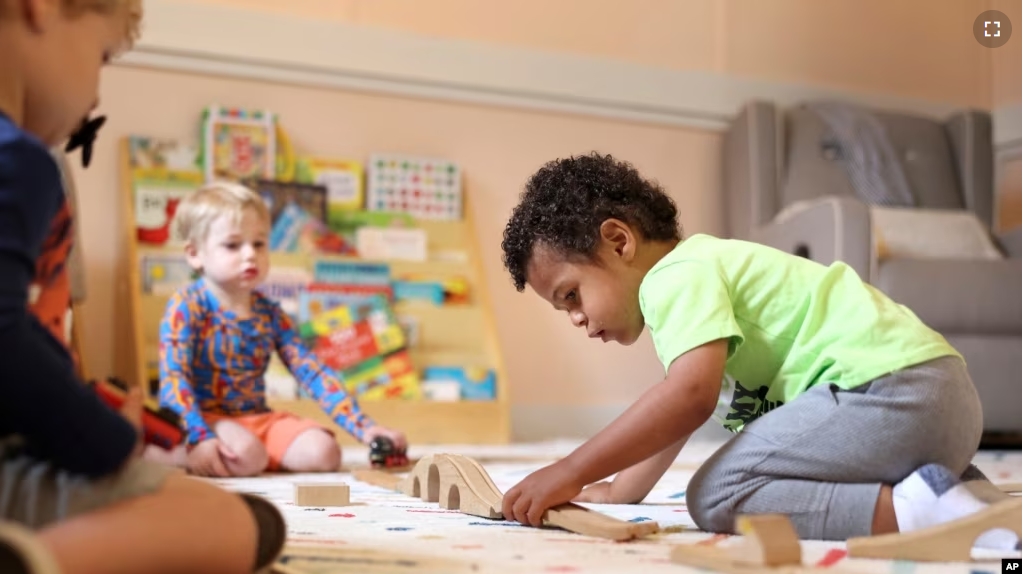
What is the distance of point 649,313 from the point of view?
959 millimetres

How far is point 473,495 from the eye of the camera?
1060 millimetres

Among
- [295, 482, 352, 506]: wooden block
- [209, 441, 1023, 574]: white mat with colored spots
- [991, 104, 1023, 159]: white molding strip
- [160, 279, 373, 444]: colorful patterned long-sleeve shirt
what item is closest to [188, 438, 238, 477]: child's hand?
[160, 279, 373, 444]: colorful patterned long-sleeve shirt

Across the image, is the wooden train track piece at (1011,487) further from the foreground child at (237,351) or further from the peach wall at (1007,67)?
the peach wall at (1007,67)

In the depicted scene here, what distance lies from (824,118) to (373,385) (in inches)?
57.6

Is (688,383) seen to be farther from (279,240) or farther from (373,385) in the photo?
(279,240)

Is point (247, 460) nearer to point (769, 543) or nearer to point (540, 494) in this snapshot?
point (540, 494)

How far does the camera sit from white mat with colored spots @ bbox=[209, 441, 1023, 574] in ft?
2.42

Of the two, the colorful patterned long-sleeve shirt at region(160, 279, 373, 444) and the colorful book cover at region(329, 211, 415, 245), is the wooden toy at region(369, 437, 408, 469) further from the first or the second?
the colorful book cover at region(329, 211, 415, 245)

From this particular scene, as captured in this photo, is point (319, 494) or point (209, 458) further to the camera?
point (209, 458)

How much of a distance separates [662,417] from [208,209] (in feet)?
3.90

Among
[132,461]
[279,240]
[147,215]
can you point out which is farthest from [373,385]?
[132,461]

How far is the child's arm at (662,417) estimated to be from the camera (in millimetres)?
896

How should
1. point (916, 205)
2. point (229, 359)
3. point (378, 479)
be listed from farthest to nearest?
point (916, 205) → point (229, 359) → point (378, 479)

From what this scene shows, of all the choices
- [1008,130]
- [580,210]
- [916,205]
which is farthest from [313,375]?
[1008,130]
